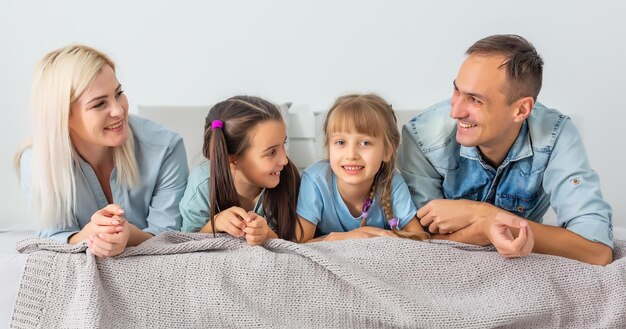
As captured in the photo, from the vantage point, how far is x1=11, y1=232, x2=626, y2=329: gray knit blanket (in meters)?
1.52

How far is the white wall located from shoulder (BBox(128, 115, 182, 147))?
0.87 meters

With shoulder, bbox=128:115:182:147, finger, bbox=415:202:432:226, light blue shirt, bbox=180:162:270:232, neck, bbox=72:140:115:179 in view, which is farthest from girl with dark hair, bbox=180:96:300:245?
finger, bbox=415:202:432:226

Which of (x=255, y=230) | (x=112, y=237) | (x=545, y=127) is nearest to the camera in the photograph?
(x=112, y=237)

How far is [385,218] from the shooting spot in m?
1.92

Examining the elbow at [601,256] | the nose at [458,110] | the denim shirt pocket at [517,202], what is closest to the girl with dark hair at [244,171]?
the nose at [458,110]

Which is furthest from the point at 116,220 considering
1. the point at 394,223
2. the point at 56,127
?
the point at 394,223

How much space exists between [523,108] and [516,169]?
176 millimetres

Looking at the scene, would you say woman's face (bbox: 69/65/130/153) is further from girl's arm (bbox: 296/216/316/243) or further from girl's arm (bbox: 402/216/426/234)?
girl's arm (bbox: 402/216/426/234)

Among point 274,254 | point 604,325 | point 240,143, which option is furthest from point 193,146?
point 604,325

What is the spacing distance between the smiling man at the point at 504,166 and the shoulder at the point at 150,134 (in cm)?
64

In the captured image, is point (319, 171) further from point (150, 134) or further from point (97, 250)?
point (97, 250)

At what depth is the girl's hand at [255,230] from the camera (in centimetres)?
163

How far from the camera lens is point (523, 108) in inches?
72.6

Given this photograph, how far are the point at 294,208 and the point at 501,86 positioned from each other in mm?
620
